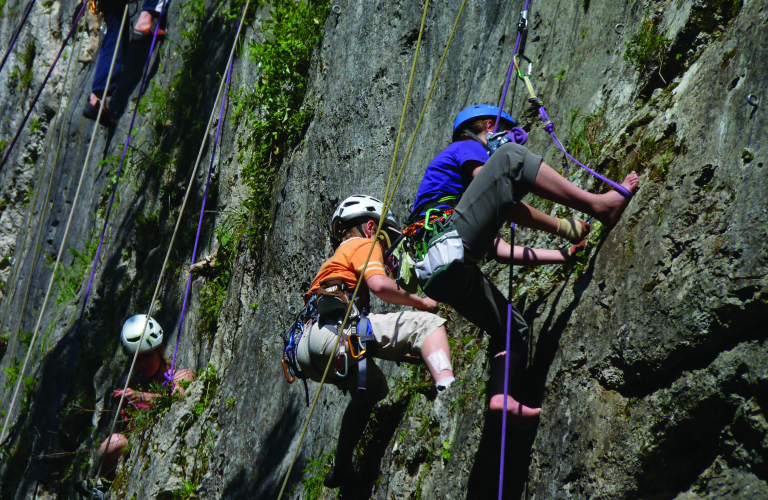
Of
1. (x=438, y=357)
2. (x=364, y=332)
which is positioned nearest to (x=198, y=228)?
(x=364, y=332)

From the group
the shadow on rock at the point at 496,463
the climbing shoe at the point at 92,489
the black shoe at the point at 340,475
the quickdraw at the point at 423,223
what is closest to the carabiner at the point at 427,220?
the quickdraw at the point at 423,223

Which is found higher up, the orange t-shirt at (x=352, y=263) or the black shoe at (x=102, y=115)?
the black shoe at (x=102, y=115)

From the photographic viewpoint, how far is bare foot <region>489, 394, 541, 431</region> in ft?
13.2

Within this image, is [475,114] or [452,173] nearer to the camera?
[452,173]

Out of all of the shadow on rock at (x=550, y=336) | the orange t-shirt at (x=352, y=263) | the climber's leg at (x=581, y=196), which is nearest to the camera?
the climber's leg at (x=581, y=196)

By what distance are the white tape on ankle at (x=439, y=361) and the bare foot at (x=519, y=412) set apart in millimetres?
394

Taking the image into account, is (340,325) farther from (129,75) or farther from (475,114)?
(129,75)

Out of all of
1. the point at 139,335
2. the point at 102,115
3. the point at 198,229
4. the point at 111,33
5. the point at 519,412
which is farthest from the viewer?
the point at 102,115

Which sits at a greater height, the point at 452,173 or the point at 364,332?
the point at 452,173

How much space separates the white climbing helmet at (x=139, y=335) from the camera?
27.0ft

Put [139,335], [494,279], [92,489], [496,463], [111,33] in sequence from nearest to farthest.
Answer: [496,463]
[494,279]
[92,489]
[139,335]
[111,33]

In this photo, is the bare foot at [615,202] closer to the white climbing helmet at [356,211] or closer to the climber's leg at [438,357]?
the climber's leg at [438,357]

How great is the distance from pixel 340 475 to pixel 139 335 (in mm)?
4344

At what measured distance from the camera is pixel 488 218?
3971mm
